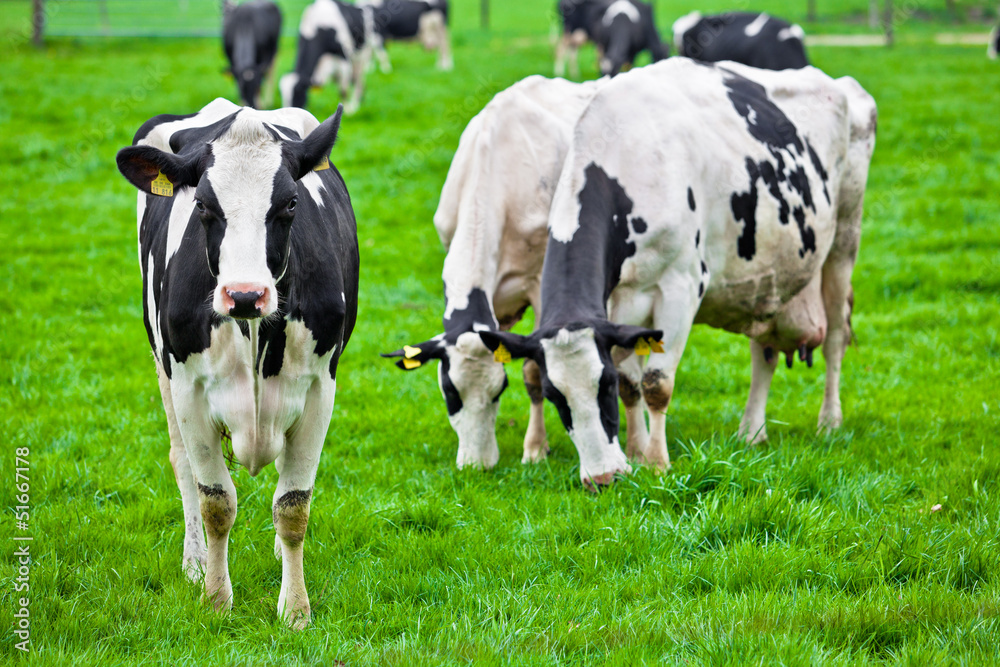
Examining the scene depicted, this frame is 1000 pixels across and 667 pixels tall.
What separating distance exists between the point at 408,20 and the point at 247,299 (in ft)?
82.6

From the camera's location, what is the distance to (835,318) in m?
6.88

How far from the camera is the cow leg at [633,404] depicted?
17.9 feet

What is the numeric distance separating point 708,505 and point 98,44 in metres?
23.5

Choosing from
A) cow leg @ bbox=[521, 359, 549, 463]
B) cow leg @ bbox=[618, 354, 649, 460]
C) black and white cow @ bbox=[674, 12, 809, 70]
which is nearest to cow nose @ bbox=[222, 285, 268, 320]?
cow leg @ bbox=[618, 354, 649, 460]

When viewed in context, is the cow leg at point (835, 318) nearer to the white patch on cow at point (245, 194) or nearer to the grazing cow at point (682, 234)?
the grazing cow at point (682, 234)

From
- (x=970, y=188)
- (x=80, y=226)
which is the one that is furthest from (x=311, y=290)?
(x=970, y=188)

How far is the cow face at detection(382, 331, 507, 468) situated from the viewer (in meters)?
5.25

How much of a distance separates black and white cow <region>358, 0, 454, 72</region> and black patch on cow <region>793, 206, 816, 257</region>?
20.4 metres

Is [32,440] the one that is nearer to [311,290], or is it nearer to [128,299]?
[311,290]

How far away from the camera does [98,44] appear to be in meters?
23.9

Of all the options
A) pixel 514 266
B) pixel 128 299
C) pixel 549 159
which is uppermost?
pixel 549 159

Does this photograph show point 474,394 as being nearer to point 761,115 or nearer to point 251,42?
point 761,115

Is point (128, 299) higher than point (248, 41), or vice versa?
point (248, 41)

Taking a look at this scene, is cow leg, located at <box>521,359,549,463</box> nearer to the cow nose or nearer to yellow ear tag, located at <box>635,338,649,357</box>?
yellow ear tag, located at <box>635,338,649,357</box>
